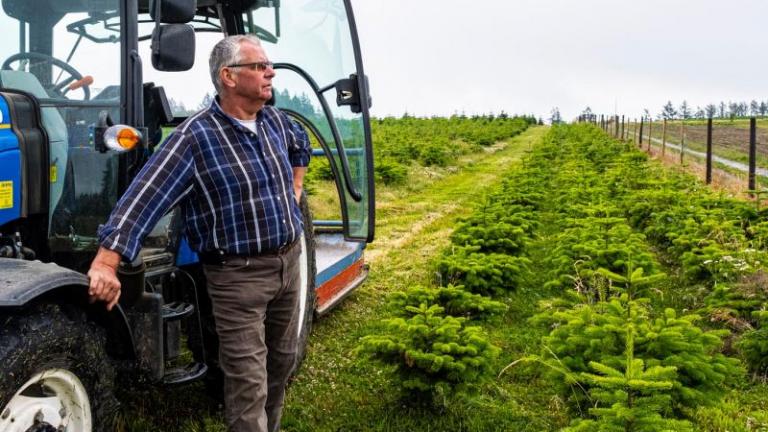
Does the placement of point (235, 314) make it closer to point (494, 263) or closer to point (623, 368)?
point (623, 368)

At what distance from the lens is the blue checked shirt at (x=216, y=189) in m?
2.71

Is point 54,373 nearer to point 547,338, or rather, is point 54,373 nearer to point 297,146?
point 297,146

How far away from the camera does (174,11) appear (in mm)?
3105

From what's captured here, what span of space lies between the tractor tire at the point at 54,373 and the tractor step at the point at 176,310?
50 cm

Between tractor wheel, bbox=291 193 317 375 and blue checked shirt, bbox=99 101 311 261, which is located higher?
blue checked shirt, bbox=99 101 311 261

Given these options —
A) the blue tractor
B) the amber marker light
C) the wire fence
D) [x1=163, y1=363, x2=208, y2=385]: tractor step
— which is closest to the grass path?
the blue tractor

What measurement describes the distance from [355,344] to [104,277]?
2990 mm

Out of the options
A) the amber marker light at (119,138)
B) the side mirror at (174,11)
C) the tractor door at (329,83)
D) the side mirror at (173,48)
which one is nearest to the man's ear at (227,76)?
the side mirror at (173,48)

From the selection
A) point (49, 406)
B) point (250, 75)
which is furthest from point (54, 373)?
point (250, 75)

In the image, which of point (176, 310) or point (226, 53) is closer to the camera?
point (226, 53)

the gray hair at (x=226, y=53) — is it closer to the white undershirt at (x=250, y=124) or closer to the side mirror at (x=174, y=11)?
the white undershirt at (x=250, y=124)

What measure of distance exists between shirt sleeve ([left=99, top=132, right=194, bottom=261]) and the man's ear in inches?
10.5

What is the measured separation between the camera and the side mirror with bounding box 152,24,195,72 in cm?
298

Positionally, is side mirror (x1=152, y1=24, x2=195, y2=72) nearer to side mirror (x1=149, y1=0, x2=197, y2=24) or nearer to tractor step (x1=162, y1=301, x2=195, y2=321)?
side mirror (x1=149, y1=0, x2=197, y2=24)
